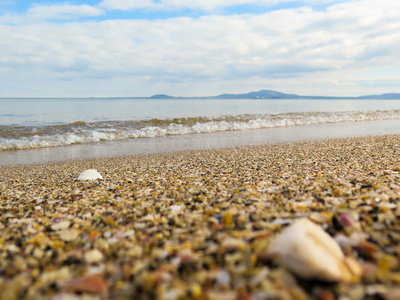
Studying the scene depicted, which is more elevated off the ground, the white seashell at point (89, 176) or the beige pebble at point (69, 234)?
the beige pebble at point (69, 234)

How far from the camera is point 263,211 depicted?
339 centimetres

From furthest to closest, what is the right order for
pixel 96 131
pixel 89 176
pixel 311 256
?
pixel 96 131
pixel 89 176
pixel 311 256

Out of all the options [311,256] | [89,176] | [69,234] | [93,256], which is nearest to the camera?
[311,256]

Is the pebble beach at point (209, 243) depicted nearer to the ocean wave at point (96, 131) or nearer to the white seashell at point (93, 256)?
the white seashell at point (93, 256)

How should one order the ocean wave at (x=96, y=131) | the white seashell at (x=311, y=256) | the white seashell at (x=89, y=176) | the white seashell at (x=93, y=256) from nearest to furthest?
the white seashell at (x=311, y=256)
the white seashell at (x=93, y=256)
the white seashell at (x=89, y=176)
the ocean wave at (x=96, y=131)

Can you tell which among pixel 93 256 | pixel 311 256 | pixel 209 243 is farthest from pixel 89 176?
pixel 311 256

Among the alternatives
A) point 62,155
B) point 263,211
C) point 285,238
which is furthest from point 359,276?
point 62,155

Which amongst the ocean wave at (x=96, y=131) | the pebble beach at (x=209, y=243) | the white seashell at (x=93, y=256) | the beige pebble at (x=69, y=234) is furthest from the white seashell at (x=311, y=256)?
the ocean wave at (x=96, y=131)

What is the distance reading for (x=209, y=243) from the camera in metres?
2.53

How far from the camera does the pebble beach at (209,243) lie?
184 cm

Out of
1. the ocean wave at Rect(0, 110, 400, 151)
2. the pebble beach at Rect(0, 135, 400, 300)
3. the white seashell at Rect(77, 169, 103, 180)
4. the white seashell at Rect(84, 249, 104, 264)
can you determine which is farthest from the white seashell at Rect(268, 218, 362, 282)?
the ocean wave at Rect(0, 110, 400, 151)

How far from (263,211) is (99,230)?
2.07m

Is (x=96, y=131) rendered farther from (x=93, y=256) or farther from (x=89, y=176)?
(x=93, y=256)

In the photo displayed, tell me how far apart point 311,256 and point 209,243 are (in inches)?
38.9
